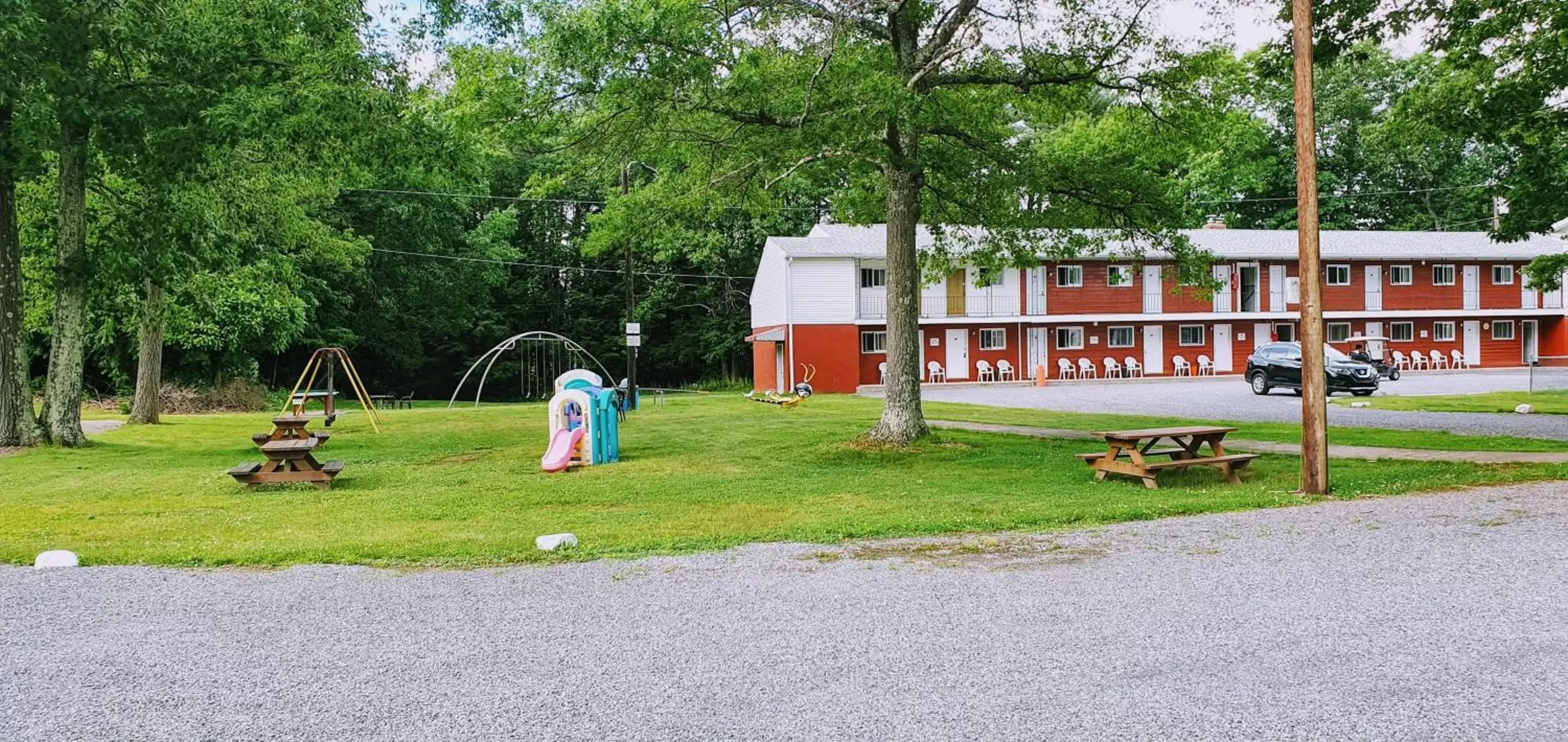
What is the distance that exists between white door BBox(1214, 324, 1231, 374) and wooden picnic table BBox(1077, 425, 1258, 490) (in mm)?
32934

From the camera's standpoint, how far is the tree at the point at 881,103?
1218cm

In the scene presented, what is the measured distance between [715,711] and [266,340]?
33.3m

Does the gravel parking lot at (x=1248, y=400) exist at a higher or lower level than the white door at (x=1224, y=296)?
lower

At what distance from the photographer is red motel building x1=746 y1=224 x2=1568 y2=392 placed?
3803cm

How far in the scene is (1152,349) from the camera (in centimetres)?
4231

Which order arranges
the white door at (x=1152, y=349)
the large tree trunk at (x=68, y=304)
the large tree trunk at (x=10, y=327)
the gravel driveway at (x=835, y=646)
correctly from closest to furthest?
the gravel driveway at (x=835, y=646) → the large tree trunk at (x=10, y=327) → the large tree trunk at (x=68, y=304) → the white door at (x=1152, y=349)

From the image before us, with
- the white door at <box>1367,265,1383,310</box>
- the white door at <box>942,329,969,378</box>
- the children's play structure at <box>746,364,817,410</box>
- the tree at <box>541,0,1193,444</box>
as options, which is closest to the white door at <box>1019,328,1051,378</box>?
the white door at <box>942,329,969,378</box>

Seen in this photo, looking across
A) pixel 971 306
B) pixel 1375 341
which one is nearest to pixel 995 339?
pixel 971 306

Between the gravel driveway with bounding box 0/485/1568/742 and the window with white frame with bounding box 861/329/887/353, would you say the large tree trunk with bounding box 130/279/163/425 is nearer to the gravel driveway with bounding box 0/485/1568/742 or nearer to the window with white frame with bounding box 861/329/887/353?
the gravel driveway with bounding box 0/485/1568/742

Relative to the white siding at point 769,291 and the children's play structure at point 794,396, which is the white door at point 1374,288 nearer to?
the children's play structure at point 794,396

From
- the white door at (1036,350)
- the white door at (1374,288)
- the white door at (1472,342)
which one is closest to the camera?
the white door at (1036,350)

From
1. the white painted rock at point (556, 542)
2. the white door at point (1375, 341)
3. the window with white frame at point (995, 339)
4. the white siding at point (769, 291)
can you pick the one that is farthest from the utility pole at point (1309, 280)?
the white door at point (1375, 341)

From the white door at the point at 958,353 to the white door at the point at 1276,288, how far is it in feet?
40.3

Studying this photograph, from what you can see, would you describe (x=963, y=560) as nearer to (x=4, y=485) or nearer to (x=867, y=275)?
(x=4, y=485)
